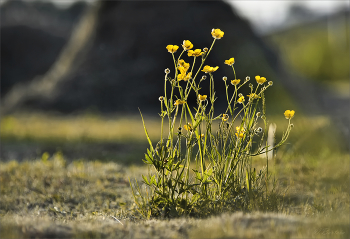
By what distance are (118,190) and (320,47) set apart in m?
36.1

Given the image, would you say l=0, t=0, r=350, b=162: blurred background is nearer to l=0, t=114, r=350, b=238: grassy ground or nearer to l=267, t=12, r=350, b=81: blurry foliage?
l=0, t=114, r=350, b=238: grassy ground

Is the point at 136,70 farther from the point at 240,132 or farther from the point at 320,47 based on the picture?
the point at 320,47

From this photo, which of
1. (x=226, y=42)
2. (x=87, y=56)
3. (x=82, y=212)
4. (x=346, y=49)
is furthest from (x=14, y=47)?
(x=346, y=49)

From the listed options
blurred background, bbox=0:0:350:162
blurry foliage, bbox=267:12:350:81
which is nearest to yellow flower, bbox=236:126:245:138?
blurred background, bbox=0:0:350:162

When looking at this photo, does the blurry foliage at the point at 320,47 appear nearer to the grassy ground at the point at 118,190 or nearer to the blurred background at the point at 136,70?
the blurred background at the point at 136,70

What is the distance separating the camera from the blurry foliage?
33.8 m

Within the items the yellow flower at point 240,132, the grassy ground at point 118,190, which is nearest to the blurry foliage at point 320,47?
the grassy ground at point 118,190

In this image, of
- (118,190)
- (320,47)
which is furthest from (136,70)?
(320,47)

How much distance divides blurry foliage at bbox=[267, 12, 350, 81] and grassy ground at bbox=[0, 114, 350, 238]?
996 inches

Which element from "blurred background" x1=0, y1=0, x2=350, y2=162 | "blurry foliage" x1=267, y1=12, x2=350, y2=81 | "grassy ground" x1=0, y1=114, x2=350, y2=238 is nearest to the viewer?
"grassy ground" x1=0, y1=114, x2=350, y2=238

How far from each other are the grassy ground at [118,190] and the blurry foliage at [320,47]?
83.0 ft

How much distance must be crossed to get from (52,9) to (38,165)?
120ft

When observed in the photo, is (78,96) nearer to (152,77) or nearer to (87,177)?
(152,77)

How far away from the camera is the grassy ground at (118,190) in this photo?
2.54m
